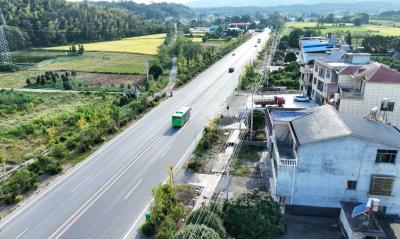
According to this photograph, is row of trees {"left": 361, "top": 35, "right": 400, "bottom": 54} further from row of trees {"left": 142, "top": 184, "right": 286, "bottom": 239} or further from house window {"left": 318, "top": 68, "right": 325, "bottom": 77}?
row of trees {"left": 142, "top": 184, "right": 286, "bottom": 239}

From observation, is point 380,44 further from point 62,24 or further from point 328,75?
point 62,24

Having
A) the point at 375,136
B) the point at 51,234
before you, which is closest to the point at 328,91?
the point at 375,136

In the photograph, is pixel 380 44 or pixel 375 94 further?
pixel 380 44

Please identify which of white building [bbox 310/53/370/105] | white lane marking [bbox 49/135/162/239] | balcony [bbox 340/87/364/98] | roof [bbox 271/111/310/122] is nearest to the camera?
white lane marking [bbox 49/135/162/239]

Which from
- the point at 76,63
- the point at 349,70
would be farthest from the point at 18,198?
the point at 76,63

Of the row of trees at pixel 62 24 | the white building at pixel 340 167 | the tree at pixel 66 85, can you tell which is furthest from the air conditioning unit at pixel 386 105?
the row of trees at pixel 62 24

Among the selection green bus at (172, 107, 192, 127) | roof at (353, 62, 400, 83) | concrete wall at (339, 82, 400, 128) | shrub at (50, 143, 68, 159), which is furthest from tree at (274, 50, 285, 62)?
shrub at (50, 143, 68, 159)

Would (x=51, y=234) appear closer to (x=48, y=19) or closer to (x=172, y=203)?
(x=172, y=203)
